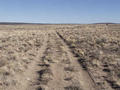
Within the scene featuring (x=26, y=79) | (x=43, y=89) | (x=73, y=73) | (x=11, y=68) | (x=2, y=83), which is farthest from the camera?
(x=11, y=68)

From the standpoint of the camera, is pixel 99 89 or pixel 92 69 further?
pixel 92 69

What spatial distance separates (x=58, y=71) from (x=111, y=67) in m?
3.45

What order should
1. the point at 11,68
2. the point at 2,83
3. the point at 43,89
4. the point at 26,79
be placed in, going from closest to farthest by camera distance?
the point at 43,89, the point at 2,83, the point at 26,79, the point at 11,68

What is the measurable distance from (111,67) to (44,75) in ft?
14.8

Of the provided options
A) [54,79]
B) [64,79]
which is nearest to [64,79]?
[64,79]

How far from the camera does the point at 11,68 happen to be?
38.6 ft

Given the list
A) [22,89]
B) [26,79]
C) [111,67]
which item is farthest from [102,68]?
[22,89]

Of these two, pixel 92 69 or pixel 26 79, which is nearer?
pixel 26 79

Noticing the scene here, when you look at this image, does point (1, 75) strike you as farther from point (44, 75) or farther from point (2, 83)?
point (44, 75)

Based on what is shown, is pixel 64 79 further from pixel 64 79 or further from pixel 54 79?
pixel 54 79

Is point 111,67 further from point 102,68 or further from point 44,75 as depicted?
point 44,75

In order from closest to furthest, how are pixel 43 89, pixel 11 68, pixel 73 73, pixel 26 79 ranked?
pixel 43 89 → pixel 26 79 → pixel 73 73 → pixel 11 68

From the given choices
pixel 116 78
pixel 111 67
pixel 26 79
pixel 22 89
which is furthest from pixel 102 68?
pixel 22 89

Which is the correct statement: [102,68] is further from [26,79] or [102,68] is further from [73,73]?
[26,79]
